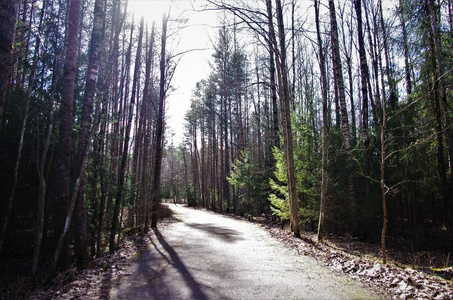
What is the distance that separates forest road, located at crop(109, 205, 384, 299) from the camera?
4.22 meters

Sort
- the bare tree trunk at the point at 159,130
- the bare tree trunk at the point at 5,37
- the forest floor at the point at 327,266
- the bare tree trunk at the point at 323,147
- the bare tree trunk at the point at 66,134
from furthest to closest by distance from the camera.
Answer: the bare tree trunk at the point at 159,130 → the bare tree trunk at the point at 323,147 → the bare tree trunk at the point at 66,134 → the forest floor at the point at 327,266 → the bare tree trunk at the point at 5,37

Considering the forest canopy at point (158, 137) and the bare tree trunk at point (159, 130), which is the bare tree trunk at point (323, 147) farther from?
the bare tree trunk at point (159, 130)

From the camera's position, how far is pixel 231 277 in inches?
197

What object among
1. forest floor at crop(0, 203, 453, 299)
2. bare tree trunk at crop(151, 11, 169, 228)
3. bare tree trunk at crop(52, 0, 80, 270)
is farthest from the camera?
bare tree trunk at crop(151, 11, 169, 228)

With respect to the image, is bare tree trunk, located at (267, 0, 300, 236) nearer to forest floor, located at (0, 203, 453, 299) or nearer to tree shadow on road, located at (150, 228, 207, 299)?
forest floor, located at (0, 203, 453, 299)

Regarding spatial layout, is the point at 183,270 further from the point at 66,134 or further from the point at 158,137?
the point at 158,137

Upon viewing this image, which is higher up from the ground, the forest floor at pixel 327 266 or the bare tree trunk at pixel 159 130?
the bare tree trunk at pixel 159 130

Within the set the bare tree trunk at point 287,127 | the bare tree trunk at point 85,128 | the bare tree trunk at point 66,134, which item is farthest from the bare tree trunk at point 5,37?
the bare tree trunk at point 287,127

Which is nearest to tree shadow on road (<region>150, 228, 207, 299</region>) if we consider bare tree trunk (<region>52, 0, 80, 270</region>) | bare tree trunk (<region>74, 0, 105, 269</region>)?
bare tree trunk (<region>74, 0, 105, 269</region>)

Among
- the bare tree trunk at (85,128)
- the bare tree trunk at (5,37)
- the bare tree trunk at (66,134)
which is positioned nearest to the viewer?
the bare tree trunk at (5,37)

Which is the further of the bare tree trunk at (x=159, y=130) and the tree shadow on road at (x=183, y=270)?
the bare tree trunk at (x=159, y=130)

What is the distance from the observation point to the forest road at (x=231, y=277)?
4.22m

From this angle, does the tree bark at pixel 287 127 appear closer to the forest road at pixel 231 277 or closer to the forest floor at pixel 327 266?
the forest floor at pixel 327 266

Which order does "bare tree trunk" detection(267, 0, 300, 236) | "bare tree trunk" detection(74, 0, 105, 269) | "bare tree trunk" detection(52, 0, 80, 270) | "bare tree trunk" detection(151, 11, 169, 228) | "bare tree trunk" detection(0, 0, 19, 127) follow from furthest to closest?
"bare tree trunk" detection(151, 11, 169, 228)
"bare tree trunk" detection(267, 0, 300, 236)
"bare tree trunk" detection(74, 0, 105, 269)
"bare tree trunk" detection(52, 0, 80, 270)
"bare tree trunk" detection(0, 0, 19, 127)
